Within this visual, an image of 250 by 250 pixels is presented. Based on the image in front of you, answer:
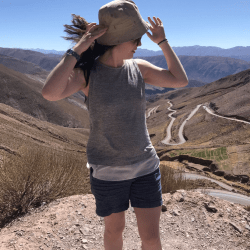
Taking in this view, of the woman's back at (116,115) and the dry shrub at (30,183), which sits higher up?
the woman's back at (116,115)

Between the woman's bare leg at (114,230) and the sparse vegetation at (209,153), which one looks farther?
the sparse vegetation at (209,153)

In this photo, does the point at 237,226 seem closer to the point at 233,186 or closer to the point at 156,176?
the point at 156,176

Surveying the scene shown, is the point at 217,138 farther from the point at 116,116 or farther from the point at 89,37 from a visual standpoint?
the point at 89,37

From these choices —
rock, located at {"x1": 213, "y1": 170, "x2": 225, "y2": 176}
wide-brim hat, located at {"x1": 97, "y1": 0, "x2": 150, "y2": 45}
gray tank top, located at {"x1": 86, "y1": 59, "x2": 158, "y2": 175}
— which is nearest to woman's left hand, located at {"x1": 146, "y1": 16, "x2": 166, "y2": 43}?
wide-brim hat, located at {"x1": 97, "y1": 0, "x2": 150, "y2": 45}

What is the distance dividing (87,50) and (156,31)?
0.59 m

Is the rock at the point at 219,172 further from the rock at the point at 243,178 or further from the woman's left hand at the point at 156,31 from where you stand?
the woman's left hand at the point at 156,31

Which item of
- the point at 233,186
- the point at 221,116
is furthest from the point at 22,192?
the point at 221,116

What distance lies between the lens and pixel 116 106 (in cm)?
180

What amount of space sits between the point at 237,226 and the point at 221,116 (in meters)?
54.9

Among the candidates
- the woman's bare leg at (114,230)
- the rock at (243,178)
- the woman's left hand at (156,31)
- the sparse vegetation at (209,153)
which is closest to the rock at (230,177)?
the rock at (243,178)

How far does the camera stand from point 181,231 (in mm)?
3895

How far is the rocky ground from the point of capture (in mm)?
3375

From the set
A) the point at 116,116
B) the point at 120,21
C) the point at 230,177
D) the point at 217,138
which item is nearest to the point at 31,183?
the point at 116,116

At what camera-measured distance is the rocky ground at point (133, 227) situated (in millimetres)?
3375
